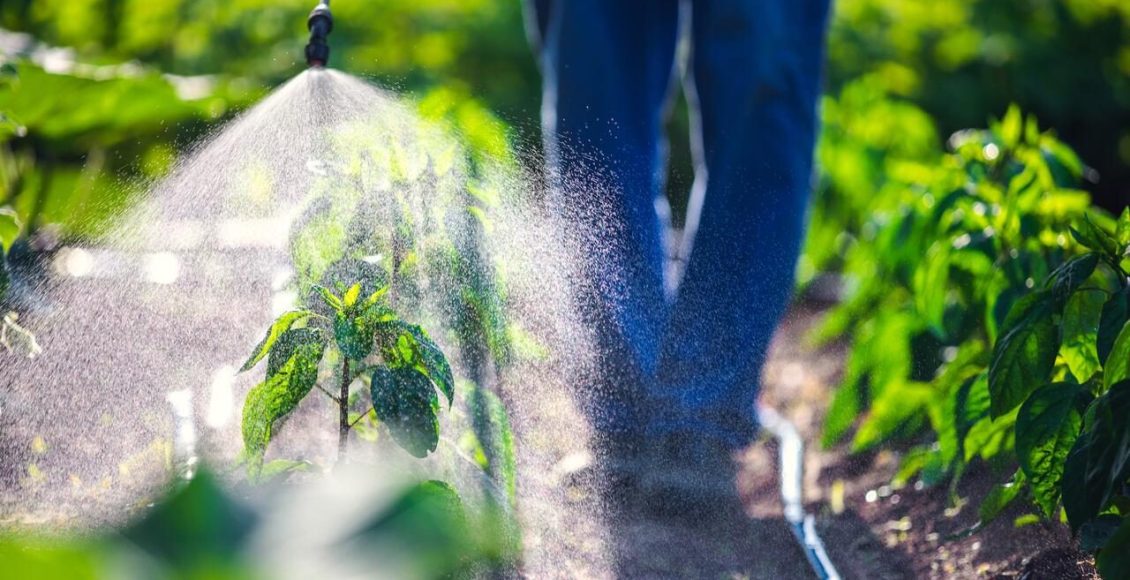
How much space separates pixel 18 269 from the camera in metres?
2.05

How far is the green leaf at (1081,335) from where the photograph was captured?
1.60 m

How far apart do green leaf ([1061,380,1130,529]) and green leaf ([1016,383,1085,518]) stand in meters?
0.09

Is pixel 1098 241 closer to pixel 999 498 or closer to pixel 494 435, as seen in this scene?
pixel 999 498

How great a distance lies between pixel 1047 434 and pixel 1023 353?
141 millimetres

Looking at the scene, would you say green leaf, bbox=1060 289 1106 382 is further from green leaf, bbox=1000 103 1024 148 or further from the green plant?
green leaf, bbox=1000 103 1024 148

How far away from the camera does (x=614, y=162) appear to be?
2.58 meters

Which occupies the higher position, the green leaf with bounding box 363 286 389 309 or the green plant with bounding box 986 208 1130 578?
the green leaf with bounding box 363 286 389 309

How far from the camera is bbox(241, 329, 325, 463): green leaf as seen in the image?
1414mm

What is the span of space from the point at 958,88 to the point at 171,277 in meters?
3.40

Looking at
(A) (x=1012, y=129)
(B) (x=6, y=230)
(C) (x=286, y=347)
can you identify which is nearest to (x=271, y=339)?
(C) (x=286, y=347)

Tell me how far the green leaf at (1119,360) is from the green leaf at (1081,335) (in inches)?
7.4

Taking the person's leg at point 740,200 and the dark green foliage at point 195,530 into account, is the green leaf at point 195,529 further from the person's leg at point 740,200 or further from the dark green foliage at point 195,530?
the person's leg at point 740,200

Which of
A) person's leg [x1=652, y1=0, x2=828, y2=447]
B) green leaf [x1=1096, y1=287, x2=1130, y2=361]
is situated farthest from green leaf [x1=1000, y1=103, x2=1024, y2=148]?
green leaf [x1=1096, y1=287, x2=1130, y2=361]

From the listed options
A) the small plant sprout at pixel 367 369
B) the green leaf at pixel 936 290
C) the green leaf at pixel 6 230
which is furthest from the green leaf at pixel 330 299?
the green leaf at pixel 936 290
